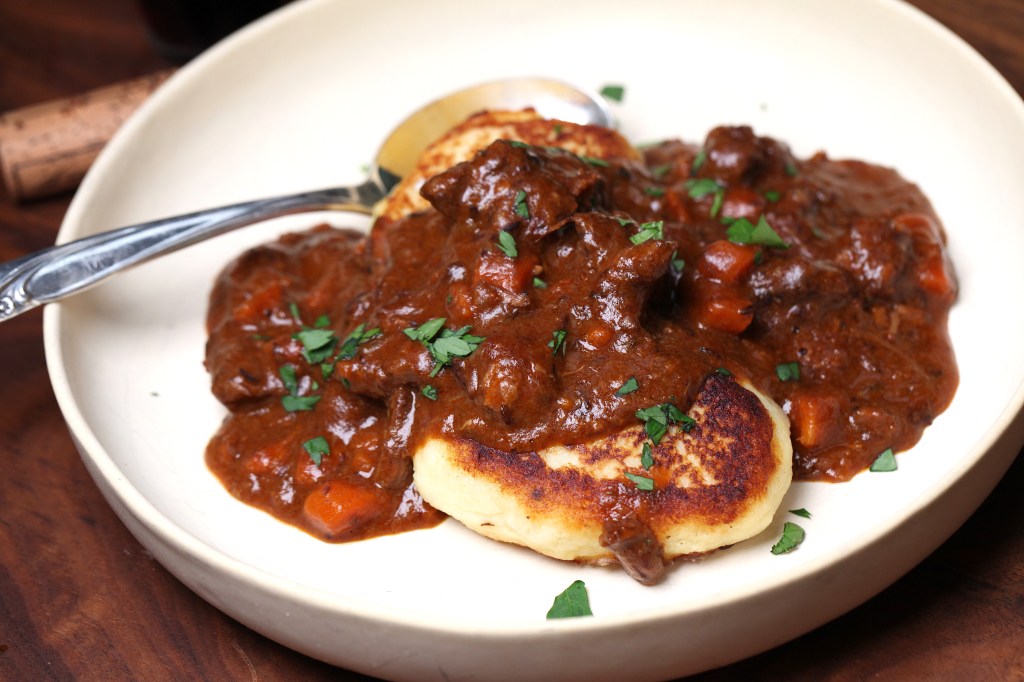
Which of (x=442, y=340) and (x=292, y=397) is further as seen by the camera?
(x=292, y=397)

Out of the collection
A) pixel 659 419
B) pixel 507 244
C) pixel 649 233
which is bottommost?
pixel 659 419

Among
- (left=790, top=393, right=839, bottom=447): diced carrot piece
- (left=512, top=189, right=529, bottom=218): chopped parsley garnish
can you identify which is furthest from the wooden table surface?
(left=512, top=189, right=529, bottom=218): chopped parsley garnish

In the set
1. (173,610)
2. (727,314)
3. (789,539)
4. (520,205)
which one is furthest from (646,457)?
(173,610)

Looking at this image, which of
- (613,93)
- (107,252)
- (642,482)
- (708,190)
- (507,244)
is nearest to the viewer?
(642,482)

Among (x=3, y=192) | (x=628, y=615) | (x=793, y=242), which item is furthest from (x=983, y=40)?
(x=3, y=192)

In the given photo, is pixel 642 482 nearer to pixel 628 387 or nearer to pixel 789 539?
pixel 628 387

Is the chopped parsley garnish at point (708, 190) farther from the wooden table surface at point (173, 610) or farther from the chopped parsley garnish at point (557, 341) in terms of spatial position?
the wooden table surface at point (173, 610)

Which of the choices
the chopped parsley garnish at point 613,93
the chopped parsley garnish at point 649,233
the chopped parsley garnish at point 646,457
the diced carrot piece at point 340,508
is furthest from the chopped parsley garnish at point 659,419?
the chopped parsley garnish at point 613,93
